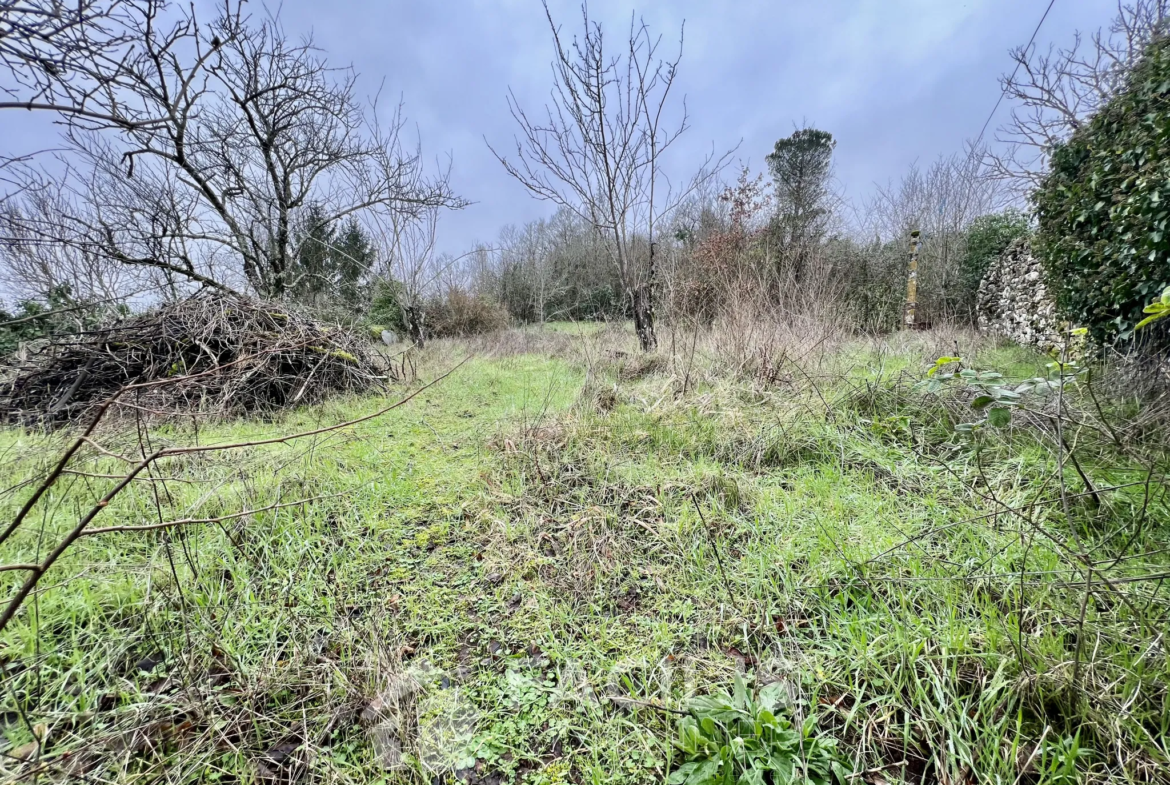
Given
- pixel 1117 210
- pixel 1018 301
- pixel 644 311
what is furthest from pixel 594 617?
pixel 1018 301

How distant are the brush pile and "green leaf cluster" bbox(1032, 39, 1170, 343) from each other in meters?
5.61

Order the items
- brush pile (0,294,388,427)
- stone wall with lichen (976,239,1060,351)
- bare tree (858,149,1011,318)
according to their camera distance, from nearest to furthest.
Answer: brush pile (0,294,388,427), stone wall with lichen (976,239,1060,351), bare tree (858,149,1011,318)

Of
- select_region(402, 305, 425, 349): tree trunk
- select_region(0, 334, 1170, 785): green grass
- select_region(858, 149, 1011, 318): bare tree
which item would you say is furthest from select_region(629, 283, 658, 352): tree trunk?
select_region(858, 149, 1011, 318): bare tree

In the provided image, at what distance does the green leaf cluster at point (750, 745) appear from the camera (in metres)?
0.90

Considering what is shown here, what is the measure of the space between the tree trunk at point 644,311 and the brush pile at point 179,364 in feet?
13.5

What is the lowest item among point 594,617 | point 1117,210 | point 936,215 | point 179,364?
point 594,617

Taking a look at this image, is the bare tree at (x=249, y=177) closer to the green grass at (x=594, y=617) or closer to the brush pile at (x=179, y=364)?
the brush pile at (x=179, y=364)

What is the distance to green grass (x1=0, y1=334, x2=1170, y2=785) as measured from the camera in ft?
3.21

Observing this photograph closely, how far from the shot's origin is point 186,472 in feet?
7.43

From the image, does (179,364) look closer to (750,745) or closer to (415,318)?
(750,745)

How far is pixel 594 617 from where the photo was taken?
1.47 metres

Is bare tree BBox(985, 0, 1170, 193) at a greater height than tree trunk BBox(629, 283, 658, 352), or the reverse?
bare tree BBox(985, 0, 1170, 193)

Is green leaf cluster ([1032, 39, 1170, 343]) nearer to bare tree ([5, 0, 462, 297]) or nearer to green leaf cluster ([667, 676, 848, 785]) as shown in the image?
green leaf cluster ([667, 676, 848, 785])

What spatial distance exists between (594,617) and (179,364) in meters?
4.70
